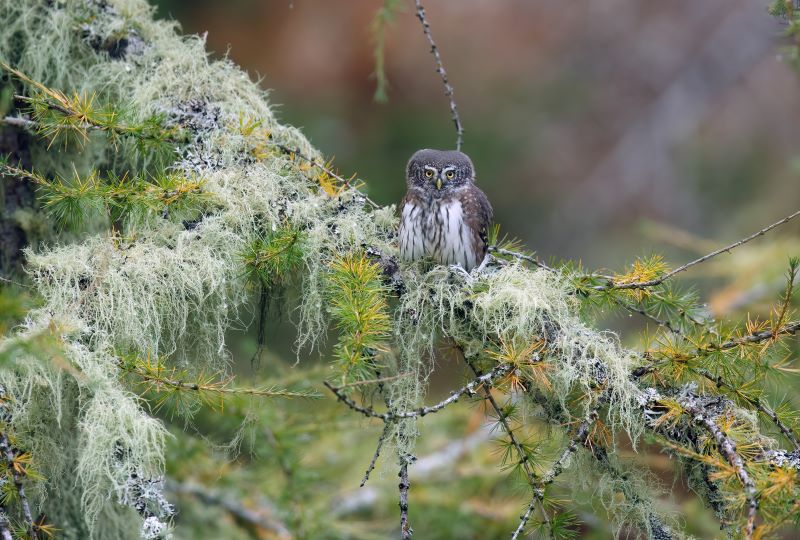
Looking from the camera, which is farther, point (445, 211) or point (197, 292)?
point (445, 211)

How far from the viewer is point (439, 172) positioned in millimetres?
3785

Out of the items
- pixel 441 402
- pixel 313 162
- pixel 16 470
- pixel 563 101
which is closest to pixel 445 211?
pixel 313 162

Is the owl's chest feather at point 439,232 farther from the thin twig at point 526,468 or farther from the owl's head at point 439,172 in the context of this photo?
the thin twig at point 526,468

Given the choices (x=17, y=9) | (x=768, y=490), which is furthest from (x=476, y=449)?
(x=17, y=9)

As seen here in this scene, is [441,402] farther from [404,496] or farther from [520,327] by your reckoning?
[520,327]

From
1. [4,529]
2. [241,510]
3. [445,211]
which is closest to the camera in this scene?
[4,529]

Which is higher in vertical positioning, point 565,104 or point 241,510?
point 565,104

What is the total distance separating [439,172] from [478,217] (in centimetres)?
27

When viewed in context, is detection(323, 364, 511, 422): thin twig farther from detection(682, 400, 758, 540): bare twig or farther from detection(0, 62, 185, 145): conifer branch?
detection(0, 62, 185, 145): conifer branch

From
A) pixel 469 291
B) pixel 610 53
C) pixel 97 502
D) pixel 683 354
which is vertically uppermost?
pixel 610 53

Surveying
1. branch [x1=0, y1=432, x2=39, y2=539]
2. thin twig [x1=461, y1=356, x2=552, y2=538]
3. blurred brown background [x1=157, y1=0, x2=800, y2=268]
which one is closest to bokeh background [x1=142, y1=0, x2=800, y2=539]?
blurred brown background [x1=157, y1=0, x2=800, y2=268]

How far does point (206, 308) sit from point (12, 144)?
120 centimetres

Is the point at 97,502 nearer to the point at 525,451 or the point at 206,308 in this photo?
the point at 206,308

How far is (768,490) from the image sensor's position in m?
1.99
